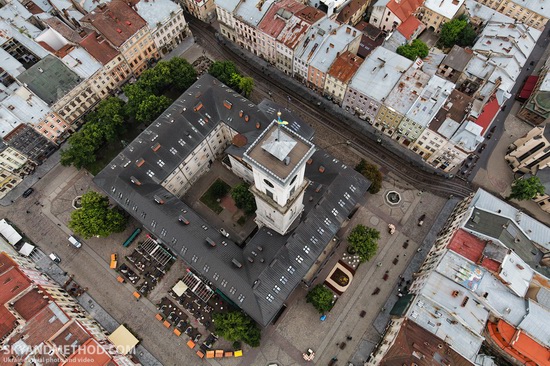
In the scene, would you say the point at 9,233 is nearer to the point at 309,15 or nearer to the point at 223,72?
the point at 223,72

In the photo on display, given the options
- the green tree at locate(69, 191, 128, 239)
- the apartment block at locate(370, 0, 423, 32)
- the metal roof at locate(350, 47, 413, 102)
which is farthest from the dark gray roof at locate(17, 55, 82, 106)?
the apartment block at locate(370, 0, 423, 32)

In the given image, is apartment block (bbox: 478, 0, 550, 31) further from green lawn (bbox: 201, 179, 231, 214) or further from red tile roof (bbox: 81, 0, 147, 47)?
red tile roof (bbox: 81, 0, 147, 47)

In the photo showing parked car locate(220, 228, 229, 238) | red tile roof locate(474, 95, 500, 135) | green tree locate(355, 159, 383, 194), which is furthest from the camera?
green tree locate(355, 159, 383, 194)

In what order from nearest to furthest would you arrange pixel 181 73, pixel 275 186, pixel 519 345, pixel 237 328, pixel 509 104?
1. pixel 275 186
2. pixel 519 345
3. pixel 237 328
4. pixel 181 73
5. pixel 509 104

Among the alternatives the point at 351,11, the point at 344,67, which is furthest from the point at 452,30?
the point at 344,67

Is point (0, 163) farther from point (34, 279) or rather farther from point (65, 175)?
point (34, 279)

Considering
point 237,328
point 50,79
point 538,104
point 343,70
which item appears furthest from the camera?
point 538,104
